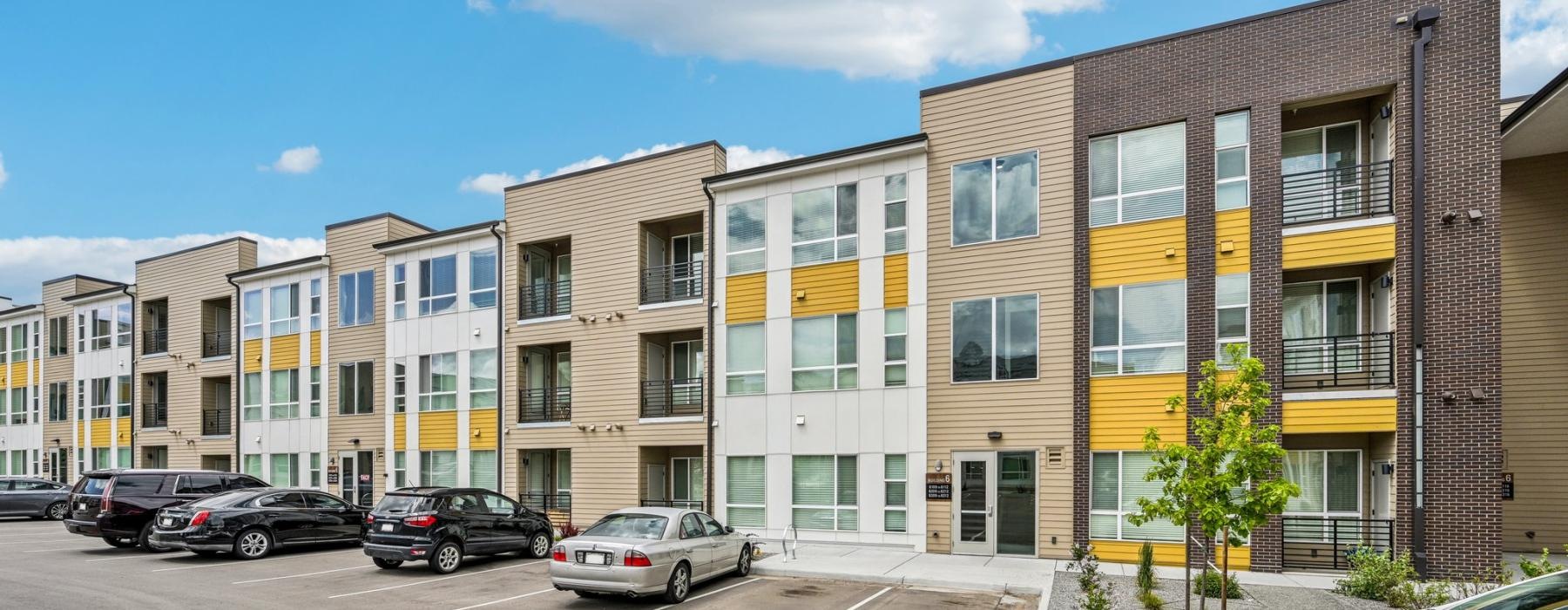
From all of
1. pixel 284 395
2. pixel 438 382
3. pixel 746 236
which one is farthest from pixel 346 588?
pixel 284 395

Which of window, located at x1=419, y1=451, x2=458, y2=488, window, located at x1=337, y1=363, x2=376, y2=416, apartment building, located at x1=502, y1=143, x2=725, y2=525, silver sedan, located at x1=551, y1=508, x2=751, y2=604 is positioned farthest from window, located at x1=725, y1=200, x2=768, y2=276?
window, located at x1=337, y1=363, x2=376, y2=416

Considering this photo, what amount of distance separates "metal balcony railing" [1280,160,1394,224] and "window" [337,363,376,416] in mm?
24646

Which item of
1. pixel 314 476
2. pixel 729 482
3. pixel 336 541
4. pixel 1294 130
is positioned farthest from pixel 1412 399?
pixel 314 476

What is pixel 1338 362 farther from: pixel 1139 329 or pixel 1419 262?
pixel 1139 329

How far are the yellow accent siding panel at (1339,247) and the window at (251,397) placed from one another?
30361mm

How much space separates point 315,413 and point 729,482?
51.2 ft

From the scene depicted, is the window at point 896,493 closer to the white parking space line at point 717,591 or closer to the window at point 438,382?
the white parking space line at point 717,591

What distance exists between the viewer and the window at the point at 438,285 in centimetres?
2470

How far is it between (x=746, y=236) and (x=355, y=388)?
14.5 metres

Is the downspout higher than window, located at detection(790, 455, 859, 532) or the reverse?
higher

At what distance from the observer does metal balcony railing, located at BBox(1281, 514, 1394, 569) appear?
1475cm

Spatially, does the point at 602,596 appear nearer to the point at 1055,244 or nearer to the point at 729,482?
the point at 729,482

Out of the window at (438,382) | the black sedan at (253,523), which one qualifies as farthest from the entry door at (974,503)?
the window at (438,382)

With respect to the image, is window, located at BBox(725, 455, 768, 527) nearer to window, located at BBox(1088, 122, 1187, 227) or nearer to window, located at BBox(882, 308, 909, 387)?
window, located at BBox(882, 308, 909, 387)
